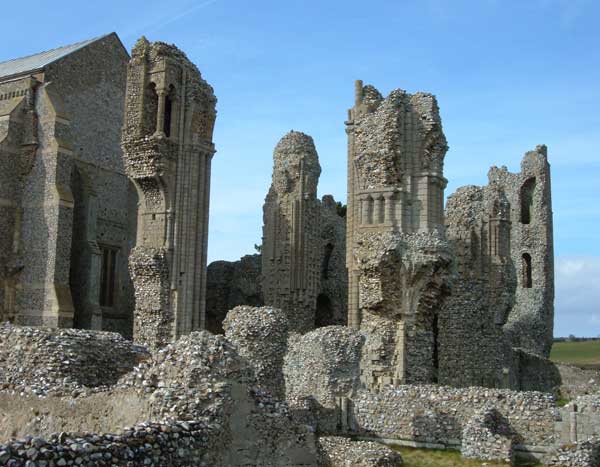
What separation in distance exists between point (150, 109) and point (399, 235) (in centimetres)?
840

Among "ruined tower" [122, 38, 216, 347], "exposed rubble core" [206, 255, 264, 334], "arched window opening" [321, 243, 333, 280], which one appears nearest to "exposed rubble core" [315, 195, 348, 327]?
"arched window opening" [321, 243, 333, 280]

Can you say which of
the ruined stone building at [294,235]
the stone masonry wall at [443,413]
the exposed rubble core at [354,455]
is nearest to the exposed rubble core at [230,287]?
the ruined stone building at [294,235]

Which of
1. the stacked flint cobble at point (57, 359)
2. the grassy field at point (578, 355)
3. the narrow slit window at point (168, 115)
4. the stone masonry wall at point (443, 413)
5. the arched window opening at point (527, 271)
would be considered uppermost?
the narrow slit window at point (168, 115)

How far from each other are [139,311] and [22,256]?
4861mm

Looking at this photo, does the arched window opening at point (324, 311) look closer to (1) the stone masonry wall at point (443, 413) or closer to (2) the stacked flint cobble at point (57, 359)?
(1) the stone masonry wall at point (443, 413)

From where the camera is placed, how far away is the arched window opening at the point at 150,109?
22.7 metres

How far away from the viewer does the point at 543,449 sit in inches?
535

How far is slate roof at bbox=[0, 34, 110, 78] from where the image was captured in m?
28.0

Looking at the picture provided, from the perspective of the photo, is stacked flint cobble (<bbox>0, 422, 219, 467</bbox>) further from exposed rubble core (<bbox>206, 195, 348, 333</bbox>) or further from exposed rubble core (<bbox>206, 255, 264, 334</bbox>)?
exposed rubble core (<bbox>206, 255, 264, 334</bbox>)

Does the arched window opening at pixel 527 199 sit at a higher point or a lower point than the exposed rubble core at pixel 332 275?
higher

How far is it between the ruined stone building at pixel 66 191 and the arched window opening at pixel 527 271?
1772 centimetres

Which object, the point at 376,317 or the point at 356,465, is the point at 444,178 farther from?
the point at 356,465

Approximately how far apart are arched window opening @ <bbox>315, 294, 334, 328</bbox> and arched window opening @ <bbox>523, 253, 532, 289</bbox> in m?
12.0

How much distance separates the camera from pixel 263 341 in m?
15.9
